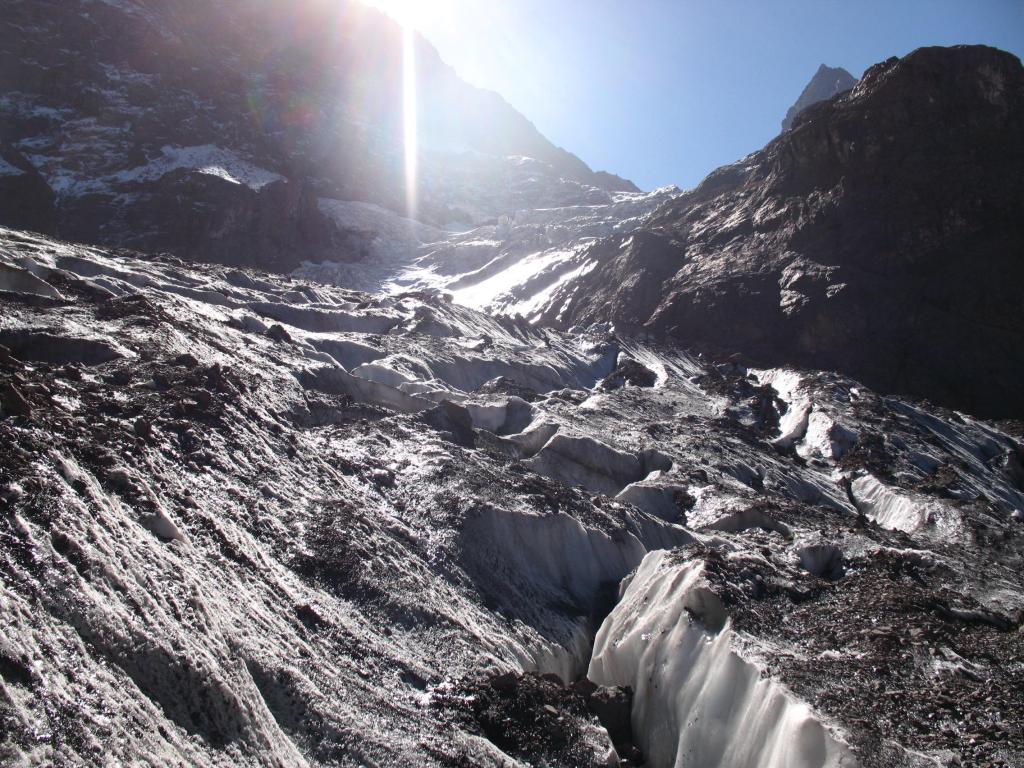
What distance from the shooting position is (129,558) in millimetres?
7629

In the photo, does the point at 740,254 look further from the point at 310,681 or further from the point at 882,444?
the point at 310,681

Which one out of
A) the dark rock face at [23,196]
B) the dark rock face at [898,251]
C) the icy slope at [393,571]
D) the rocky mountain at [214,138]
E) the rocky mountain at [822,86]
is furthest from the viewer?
the rocky mountain at [822,86]

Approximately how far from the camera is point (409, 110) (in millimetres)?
133625

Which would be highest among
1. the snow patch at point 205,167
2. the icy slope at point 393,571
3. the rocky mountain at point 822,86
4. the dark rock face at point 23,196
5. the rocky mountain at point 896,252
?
the rocky mountain at point 822,86

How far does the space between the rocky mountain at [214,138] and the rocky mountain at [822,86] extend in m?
72.5

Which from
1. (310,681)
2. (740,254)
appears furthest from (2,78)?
(310,681)

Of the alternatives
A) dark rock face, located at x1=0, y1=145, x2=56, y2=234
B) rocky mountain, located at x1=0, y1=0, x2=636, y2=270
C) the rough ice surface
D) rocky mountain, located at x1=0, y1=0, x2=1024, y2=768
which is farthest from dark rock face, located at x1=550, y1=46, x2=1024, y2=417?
dark rock face, located at x1=0, y1=145, x2=56, y2=234

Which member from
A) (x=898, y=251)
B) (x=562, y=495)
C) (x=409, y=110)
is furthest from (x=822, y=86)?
(x=562, y=495)

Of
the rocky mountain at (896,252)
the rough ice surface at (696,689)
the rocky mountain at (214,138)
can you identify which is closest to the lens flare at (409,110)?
the rocky mountain at (214,138)

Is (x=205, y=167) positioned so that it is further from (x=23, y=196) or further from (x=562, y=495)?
(x=562, y=495)

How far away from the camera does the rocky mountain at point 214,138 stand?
2734 inches

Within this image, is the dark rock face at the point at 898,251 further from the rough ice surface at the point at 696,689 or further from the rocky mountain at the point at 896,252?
the rough ice surface at the point at 696,689

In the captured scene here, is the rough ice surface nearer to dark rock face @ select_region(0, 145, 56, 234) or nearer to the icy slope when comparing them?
the icy slope

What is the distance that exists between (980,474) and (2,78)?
9719cm
